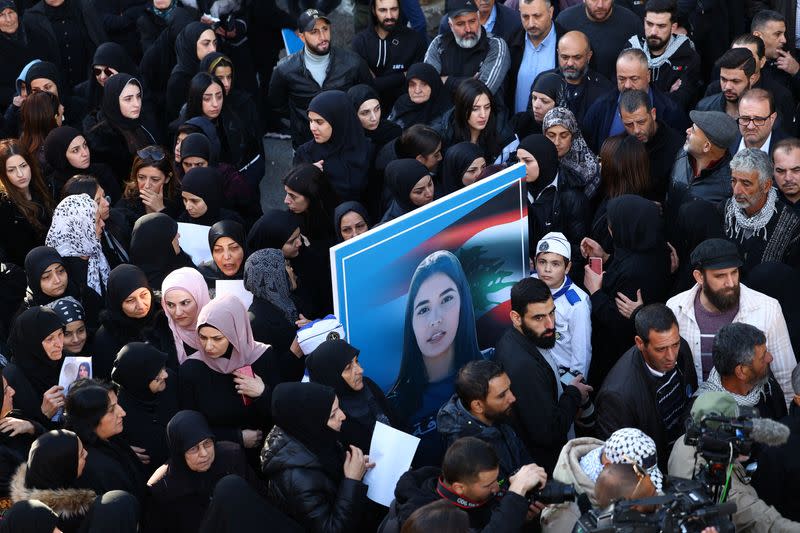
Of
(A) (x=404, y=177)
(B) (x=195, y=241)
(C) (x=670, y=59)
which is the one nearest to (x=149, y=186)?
(B) (x=195, y=241)

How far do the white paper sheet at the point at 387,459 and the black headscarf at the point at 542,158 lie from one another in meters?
2.30

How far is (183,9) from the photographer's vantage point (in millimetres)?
9453

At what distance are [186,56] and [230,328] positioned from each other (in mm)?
3825

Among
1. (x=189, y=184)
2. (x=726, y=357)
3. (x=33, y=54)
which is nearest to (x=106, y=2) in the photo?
(x=33, y=54)

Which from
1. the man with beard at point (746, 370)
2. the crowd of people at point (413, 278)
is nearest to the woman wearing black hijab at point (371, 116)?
the crowd of people at point (413, 278)

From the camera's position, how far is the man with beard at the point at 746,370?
5.14 meters

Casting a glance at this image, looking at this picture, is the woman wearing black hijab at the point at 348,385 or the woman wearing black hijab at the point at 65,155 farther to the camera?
the woman wearing black hijab at the point at 65,155

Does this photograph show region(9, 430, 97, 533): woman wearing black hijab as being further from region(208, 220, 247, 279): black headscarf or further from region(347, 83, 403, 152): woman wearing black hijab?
region(347, 83, 403, 152): woman wearing black hijab

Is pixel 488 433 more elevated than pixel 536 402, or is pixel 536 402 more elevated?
pixel 488 433

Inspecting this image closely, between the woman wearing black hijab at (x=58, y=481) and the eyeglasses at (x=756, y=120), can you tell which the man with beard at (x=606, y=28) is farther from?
the woman wearing black hijab at (x=58, y=481)

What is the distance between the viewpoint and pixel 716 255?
5.62m

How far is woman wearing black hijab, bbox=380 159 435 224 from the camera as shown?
691 cm

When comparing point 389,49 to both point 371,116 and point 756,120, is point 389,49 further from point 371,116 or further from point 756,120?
point 756,120

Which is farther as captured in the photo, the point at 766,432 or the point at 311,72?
the point at 311,72
